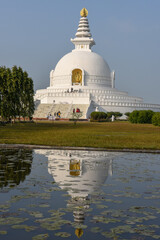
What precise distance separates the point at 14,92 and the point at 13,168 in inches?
1619

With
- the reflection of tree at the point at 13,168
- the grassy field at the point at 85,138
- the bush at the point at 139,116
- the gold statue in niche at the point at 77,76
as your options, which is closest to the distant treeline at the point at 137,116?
the bush at the point at 139,116

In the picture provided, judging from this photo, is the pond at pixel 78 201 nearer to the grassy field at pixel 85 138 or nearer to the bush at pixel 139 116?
the grassy field at pixel 85 138

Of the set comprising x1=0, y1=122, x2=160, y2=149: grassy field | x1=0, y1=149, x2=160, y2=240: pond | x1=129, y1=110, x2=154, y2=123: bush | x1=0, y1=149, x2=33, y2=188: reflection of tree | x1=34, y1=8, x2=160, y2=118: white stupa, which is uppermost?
x1=34, y1=8, x2=160, y2=118: white stupa

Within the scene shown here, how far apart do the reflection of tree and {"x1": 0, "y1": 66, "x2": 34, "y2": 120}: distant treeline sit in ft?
99.8

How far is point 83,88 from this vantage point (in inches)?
4050

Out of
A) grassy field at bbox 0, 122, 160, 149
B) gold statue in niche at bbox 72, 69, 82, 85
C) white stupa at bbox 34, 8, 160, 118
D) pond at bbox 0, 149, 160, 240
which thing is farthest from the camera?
gold statue in niche at bbox 72, 69, 82, 85

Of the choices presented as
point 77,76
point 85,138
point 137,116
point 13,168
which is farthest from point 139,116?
point 13,168

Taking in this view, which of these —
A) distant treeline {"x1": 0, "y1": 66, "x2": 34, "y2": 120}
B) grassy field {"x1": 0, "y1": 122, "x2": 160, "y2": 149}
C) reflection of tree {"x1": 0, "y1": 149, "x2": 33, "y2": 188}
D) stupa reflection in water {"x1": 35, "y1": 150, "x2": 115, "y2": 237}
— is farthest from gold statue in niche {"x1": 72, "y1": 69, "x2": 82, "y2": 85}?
reflection of tree {"x1": 0, "y1": 149, "x2": 33, "y2": 188}

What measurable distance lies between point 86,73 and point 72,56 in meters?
7.64

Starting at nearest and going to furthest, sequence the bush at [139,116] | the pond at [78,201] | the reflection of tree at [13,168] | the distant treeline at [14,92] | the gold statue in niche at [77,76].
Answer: the pond at [78,201]
the reflection of tree at [13,168]
the distant treeline at [14,92]
the bush at [139,116]
the gold statue in niche at [77,76]

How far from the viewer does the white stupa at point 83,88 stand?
92.5m

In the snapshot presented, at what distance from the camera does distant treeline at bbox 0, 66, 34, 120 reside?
48.8m

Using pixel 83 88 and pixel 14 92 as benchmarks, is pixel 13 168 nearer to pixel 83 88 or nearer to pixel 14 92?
pixel 14 92

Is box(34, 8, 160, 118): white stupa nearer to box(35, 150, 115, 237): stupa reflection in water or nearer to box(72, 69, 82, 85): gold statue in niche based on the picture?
box(72, 69, 82, 85): gold statue in niche
